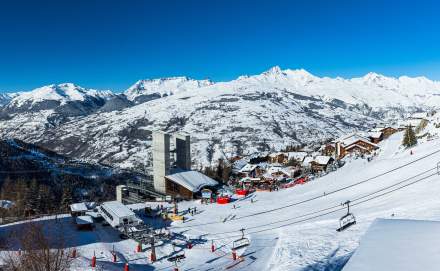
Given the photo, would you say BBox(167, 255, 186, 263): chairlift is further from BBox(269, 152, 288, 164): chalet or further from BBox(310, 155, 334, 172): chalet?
BBox(269, 152, 288, 164): chalet

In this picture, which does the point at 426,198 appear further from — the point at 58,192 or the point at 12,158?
the point at 12,158

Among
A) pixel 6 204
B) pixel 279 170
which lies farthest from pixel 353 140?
pixel 6 204

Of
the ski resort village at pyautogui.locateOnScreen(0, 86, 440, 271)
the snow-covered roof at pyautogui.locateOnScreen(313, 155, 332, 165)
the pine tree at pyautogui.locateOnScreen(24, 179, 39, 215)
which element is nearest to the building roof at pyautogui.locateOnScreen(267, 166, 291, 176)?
the snow-covered roof at pyautogui.locateOnScreen(313, 155, 332, 165)

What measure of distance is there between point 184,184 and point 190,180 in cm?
183

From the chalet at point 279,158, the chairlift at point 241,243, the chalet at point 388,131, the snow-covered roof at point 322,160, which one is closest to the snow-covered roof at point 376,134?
the chalet at point 388,131

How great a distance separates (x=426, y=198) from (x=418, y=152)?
1847 centimetres

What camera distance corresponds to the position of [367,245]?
1269cm

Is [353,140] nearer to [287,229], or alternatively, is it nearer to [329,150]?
[329,150]

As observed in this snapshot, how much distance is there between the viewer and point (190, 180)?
53.0m

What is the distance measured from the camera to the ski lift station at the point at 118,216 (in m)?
32.3

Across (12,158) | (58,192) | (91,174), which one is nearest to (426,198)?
(58,192)

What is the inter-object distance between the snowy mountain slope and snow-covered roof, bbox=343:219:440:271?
6.80 metres

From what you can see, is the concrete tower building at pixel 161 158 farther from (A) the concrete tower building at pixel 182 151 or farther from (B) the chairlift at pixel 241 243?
(B) the chairlift at pixel 241 243

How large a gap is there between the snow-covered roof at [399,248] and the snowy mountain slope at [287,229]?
268 inches
